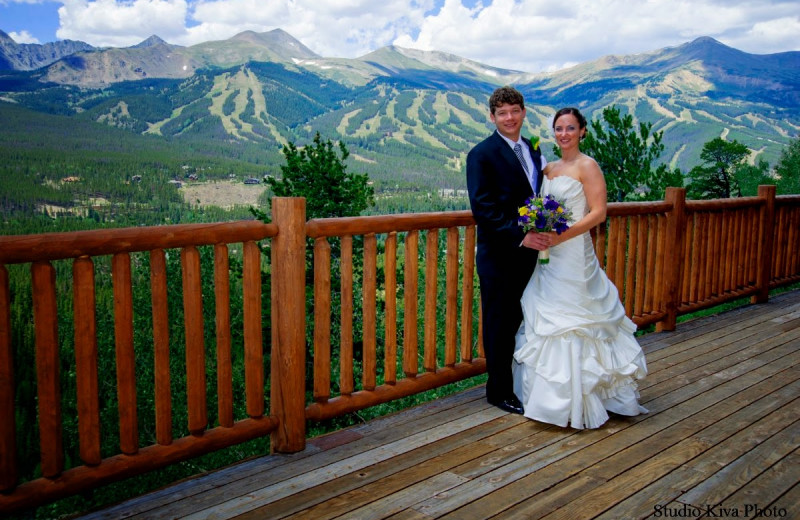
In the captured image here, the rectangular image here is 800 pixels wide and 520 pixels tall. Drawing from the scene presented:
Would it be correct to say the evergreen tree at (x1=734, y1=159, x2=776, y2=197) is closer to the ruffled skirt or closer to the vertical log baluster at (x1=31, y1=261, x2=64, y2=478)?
the ruffled skirt

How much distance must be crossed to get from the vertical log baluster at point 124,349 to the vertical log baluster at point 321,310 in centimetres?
82

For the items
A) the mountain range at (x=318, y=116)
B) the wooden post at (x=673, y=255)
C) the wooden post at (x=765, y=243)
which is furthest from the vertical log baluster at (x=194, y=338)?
the mountain range at (x=318, y=116)

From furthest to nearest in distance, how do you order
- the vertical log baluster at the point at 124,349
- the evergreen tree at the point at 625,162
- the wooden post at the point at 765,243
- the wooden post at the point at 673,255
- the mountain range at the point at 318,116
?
the mountain range at the point at 318,116, the evergreen tree at the point at 625,162, the wooden post at the point at 765,243, the wooden post at the point at 673,255, the vertical log baluster at the point at 124,349

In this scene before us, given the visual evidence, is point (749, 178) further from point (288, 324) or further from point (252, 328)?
point (252, 328)

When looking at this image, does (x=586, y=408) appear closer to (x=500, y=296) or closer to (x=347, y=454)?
(x=500, y=296)

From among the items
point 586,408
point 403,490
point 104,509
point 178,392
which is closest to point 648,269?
point 586,408

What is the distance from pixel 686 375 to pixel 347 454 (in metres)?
2.32

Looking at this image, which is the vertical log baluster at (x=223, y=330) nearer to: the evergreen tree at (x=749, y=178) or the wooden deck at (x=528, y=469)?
the wooden deck at (x=528, y=469)

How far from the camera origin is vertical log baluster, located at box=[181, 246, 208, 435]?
2.42 meters

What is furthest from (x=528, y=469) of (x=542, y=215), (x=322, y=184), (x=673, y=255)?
(x=322, y=184)

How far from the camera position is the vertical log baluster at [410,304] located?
319cm

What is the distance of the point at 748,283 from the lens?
19.5ft

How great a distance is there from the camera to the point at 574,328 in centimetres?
304

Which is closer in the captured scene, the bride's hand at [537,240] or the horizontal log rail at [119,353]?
the horizontal log rail at [119,353]
